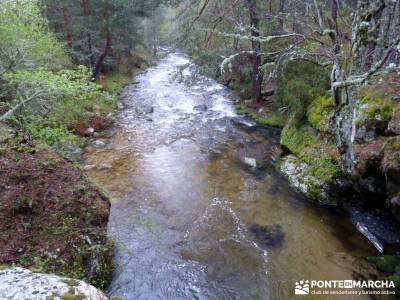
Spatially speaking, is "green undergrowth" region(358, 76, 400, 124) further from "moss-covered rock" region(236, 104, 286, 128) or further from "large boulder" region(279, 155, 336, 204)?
"moss-covered rock" region(236, 104, 286, 128)

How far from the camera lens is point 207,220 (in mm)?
8359

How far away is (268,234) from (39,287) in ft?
18.0

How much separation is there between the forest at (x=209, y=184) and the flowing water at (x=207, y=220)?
0.13 feet

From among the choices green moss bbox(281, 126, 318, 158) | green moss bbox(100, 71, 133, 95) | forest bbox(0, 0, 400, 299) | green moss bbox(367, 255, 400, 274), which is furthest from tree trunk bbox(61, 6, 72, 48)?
green moss bbox(367, 255, 400, 274)

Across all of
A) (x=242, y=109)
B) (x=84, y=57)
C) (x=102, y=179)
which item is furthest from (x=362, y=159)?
(x=84, y=57)

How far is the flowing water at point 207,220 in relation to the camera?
652 centimetres

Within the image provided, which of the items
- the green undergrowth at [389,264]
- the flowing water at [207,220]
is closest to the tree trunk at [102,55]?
the flowing water at [207,220]

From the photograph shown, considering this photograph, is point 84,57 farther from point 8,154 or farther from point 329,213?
point 329,213

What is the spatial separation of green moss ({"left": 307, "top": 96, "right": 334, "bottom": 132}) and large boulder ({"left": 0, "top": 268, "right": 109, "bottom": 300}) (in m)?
8.77

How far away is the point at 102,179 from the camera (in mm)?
10211

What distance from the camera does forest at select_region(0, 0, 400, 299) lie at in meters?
6.09

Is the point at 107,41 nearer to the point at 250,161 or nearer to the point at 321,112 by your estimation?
the point at 250,161

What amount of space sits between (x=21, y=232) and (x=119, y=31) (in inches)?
743

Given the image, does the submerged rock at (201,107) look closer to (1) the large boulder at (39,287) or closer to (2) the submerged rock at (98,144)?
(2) the submerged rock at (98,144)
